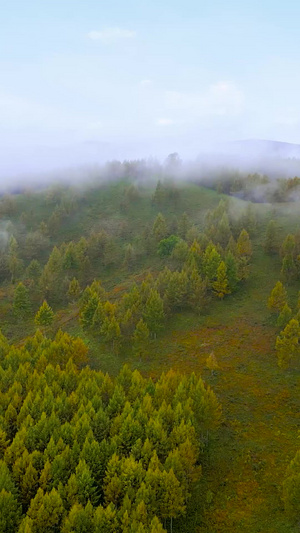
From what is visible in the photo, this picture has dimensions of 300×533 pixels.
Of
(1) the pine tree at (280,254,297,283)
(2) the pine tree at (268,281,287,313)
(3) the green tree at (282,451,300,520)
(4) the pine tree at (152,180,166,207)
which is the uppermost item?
(4) the pine tree at (152,180,166,207)

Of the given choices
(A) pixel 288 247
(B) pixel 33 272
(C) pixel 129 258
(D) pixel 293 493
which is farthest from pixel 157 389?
(B) pixel 33 272

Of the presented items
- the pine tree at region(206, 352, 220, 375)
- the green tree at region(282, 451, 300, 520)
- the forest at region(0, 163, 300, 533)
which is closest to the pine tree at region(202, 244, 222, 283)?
the forest at region(0, 163, 300, 533)

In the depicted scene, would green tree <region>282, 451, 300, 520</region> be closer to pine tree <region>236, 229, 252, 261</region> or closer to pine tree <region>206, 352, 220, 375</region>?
pine tree <region>206, 352, 220, 375</region>

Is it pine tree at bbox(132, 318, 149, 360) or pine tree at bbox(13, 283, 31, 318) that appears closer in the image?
pine tree at bbox(132, 318, 149, 360)

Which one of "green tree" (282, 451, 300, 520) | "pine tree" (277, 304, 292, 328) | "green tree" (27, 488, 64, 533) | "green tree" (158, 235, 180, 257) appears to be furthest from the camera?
"green tree" (158, 235, 180, 257)

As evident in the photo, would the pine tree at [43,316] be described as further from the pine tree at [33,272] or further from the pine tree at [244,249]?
the pine tree at [244,249]

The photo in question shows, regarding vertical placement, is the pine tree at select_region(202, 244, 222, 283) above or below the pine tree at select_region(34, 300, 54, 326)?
above

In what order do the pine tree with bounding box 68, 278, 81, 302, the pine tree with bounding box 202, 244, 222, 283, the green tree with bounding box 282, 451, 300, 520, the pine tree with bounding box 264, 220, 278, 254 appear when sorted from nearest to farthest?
the green tree with bounding box 282, 451, 300, 520
the pine tree with bounding box 202, 244, 222, 283
the pine tree with bounding box 68, 278, 81, 302
the pine tree with bounding box 264, 220, 278, 254

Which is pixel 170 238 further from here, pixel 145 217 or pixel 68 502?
pixel 68 502

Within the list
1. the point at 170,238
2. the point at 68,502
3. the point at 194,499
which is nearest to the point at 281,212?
the point at 170,238

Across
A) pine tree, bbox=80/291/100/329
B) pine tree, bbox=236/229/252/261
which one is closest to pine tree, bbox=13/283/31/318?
pine tree, bbox=80/291/100/329
